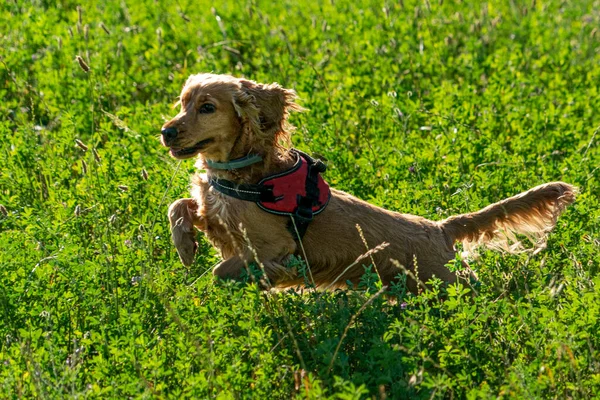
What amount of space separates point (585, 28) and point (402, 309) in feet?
20.4

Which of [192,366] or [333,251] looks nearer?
[192,366]

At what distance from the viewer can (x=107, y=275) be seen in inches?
185

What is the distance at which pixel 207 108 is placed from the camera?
5023 mm

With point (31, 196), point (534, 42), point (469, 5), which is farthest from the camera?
point (469, 5)

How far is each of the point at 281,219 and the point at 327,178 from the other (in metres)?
1.28

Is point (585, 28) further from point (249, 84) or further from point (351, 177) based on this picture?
point (249, 84)

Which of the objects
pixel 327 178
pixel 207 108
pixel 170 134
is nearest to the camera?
pixel 170 134

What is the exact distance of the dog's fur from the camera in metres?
5.03

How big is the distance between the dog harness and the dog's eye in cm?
42

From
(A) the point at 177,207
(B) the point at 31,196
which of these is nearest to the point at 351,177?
(A) the point at 177,207

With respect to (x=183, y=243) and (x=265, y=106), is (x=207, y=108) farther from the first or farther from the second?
(x=183, y=243)

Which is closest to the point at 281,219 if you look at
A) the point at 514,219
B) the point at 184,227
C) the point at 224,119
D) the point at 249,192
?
the point at 249,192

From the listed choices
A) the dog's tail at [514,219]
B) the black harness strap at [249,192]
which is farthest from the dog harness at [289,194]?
the dog's tail at [514,219]

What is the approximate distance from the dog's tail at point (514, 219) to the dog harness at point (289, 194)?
86 cm
